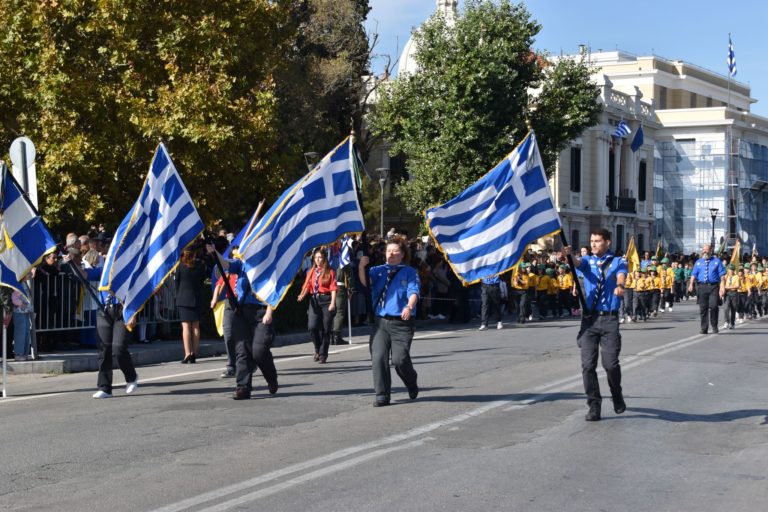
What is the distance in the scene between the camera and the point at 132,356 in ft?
59.9

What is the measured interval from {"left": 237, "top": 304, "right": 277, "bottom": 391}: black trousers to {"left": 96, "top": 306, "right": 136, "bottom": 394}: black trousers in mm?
1332

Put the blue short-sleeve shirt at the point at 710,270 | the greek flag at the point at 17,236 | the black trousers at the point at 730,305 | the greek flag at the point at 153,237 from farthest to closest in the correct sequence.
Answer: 1. the black trousers at the point at 730,305
2. the blue short-sleeve shirt at the point at 710,270
3. the greek flag at the point at 17,236
4. the greek flag at the point at 153,237

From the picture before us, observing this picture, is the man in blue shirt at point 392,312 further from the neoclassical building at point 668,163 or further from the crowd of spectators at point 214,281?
the neoclassical building at point 668,163

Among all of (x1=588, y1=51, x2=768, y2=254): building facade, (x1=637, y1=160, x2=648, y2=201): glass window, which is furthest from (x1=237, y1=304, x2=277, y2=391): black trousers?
(x1=588, y1=51, x2=768, y2=254): building facade

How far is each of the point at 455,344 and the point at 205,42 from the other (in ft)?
27.2

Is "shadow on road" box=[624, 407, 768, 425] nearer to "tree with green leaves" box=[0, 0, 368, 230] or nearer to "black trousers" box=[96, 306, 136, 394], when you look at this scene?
"black trousers" box=[96, 306, 136, 394]

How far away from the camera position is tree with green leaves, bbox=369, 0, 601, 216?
41.8 m

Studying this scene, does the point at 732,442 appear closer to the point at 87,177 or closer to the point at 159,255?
the point at 159,255

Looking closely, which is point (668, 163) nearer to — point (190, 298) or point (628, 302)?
point (628, 302)

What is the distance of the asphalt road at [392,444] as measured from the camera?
301 inches

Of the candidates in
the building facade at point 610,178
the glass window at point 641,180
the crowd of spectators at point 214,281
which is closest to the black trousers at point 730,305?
the crowd of spectators at point 214,281

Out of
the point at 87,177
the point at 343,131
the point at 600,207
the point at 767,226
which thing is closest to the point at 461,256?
the point at 87,177

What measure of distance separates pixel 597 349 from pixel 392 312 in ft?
7.18

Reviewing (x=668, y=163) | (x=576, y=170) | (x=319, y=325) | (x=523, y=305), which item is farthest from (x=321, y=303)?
(x=668, y=163)
